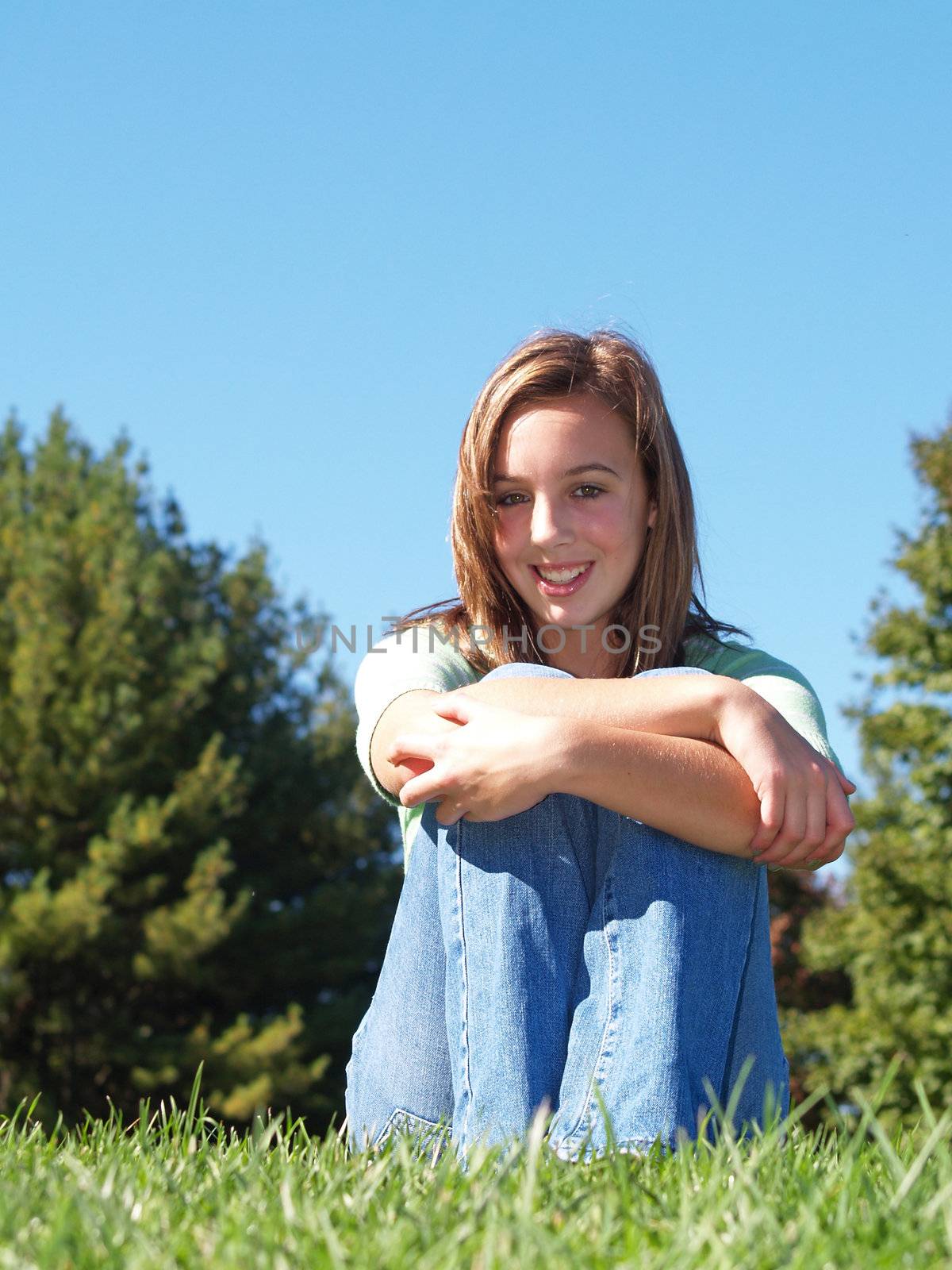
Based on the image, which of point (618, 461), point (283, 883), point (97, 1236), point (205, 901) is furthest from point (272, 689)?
point (97, 1236)

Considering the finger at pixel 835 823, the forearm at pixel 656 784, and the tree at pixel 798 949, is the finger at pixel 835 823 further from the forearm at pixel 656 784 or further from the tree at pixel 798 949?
the tree at pixel 798 949

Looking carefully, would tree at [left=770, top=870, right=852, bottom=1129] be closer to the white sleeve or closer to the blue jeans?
the white sleeve

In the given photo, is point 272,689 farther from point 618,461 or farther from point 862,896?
point 618,461

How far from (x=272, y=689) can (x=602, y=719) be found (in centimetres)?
2081

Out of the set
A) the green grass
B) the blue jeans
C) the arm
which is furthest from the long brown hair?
the green grass

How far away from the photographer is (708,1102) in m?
1.99

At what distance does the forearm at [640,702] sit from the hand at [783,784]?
0.11 ft

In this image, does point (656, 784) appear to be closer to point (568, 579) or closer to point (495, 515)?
point (568, 579)

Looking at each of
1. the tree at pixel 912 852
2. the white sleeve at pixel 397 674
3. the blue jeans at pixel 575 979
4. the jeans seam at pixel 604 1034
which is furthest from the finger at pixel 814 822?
the tree at pixel 912 852

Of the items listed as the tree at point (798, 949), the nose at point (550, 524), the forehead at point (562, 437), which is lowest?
the tree at point (798, 949)

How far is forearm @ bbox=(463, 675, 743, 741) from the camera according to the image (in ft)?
7.68

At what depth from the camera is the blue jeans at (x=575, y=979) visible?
1.88 m

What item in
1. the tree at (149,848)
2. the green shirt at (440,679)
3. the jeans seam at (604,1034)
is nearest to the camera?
the jeans seam at (604,1034)

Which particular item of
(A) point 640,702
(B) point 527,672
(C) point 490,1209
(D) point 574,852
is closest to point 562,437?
(B) point 527,672
